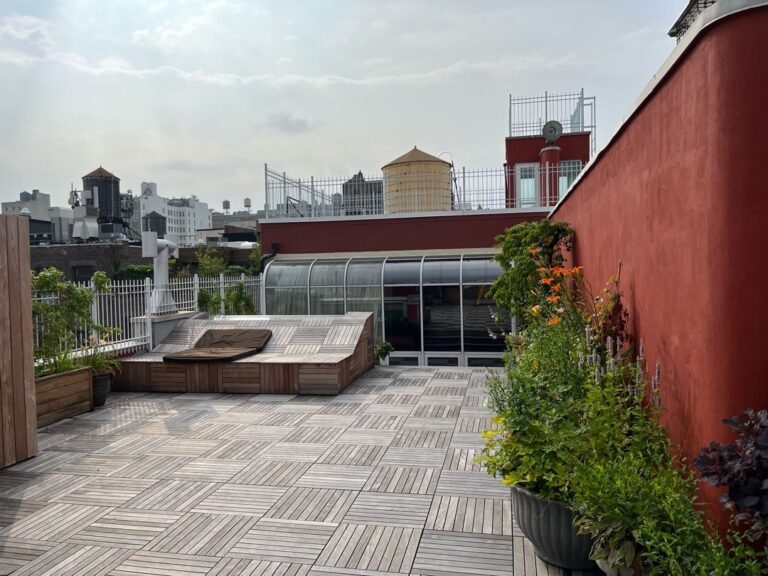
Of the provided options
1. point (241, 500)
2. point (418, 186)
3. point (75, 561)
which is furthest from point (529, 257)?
point (418, 186)

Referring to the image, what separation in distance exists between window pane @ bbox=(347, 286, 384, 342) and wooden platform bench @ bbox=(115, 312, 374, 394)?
3461 mm

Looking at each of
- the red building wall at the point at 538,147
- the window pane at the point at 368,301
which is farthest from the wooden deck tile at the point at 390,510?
the red building wall at the point at 538,147

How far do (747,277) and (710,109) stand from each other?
0.70m

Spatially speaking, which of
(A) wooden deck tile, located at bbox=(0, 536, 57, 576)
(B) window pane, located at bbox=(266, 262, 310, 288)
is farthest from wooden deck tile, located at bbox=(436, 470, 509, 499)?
(B) window pane, located at bbox=(266, 262, 310, 288)

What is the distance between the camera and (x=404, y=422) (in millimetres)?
6293

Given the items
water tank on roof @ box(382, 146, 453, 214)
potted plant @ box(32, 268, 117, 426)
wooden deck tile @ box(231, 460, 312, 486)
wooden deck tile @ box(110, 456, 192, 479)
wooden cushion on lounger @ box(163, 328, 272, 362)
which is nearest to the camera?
wooden deck tile @ box(231, 460, 312, 486)

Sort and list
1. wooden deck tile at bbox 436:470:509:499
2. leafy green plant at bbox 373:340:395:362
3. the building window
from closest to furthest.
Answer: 1. wooden deck tile at bbox 436:470:509:499
2. leafy green plant at bbox 373:340:395:362
3. the building window

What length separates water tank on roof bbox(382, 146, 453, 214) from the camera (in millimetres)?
15805

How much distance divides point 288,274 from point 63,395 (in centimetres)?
744

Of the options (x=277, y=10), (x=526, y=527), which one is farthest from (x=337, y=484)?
(x=277, y=10)

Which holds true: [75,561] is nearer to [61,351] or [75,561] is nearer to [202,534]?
[202,534]

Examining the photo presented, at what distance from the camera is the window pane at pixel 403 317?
12.7 meters

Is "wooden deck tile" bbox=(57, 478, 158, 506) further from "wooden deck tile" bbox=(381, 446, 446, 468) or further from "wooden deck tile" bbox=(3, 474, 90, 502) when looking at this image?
"wooden deck tile" bbox=(381, 446, 446, 468)

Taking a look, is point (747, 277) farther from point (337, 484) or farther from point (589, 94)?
point (589, 94)
